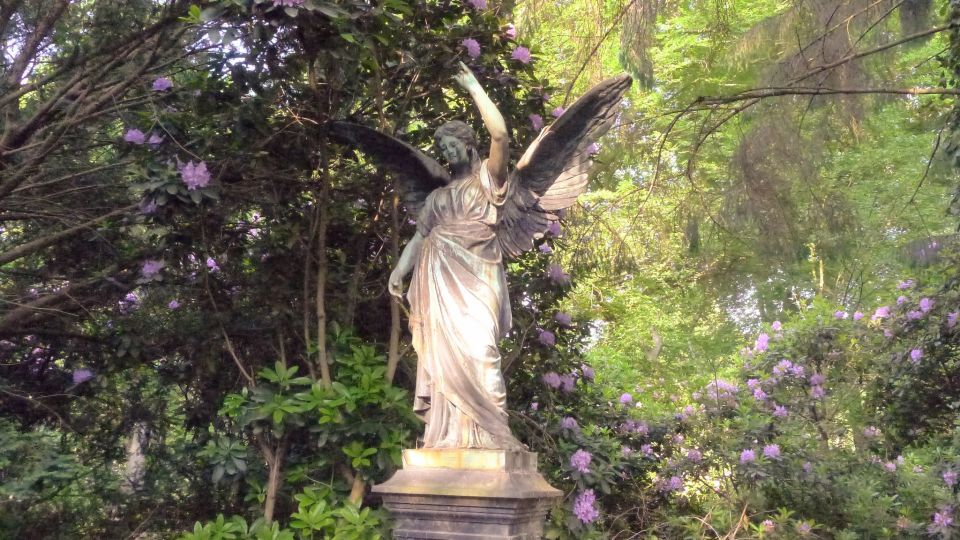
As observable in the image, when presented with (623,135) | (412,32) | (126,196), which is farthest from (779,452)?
(126,196)

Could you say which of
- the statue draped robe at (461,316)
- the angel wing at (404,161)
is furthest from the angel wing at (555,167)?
the angel wing at (404,161)

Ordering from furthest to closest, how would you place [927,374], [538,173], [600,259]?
1. [927,374]
2. [600,259]
3. [538,173]

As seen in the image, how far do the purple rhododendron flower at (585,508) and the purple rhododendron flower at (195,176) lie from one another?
9.22ft

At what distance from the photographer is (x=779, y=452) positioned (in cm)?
622

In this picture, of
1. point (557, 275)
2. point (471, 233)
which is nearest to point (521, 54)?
point (557, 275)

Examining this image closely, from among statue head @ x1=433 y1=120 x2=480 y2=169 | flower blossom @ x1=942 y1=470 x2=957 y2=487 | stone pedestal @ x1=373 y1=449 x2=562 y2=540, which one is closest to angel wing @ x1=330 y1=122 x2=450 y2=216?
statue head @ x1=433 y1=120 x2=480 y2=169

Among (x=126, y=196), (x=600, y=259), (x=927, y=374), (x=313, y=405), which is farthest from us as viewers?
(x=927, y=374)

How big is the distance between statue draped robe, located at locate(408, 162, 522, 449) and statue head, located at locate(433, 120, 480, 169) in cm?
10

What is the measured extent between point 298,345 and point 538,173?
85.5 inches

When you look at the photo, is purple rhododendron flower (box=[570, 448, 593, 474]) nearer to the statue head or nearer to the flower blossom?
the statue head

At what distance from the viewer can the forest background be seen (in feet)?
14.5

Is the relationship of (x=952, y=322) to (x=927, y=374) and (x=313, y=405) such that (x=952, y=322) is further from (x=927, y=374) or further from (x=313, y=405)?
(x=313, y=405)

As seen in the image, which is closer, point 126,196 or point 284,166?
point 284,166

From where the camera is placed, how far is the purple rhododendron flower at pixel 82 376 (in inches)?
207
